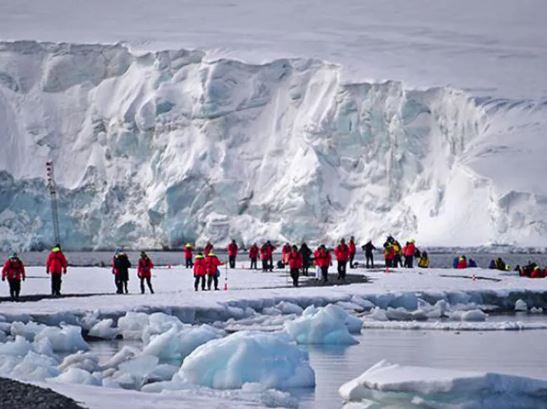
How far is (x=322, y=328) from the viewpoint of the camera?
68.9 ft

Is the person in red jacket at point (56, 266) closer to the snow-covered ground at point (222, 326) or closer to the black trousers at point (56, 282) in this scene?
the black trousers at point (56, 282)

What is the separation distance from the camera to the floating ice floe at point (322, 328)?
20984 millimetres

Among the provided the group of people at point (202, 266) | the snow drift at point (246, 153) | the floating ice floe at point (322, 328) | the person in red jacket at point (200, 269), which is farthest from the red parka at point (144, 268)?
the snow drift at point (246, 153)

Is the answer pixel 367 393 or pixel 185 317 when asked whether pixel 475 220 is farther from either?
pixel 367 393

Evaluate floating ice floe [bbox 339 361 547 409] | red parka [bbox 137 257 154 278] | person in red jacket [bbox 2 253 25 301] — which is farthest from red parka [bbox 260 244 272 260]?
floating ice floe [bbox 339 361 547 409]

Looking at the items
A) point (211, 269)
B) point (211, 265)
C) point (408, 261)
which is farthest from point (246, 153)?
point (211, 269)

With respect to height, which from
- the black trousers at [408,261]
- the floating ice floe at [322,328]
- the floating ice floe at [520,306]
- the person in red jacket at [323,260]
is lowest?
the floating ice floe at [322,328]

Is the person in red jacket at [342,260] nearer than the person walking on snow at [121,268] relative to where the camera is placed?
No

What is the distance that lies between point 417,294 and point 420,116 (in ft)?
181

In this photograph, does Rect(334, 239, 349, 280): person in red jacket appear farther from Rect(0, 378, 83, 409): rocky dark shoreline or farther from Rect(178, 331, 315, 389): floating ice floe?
Rect(0, 378, 83, 409): rocky dark shoreline

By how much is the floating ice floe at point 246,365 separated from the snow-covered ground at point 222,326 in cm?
1

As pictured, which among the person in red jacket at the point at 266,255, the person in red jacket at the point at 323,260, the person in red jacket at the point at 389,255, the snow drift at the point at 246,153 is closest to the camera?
the person in red jacket at the point at 323,260

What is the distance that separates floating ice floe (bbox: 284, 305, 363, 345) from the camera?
68.8 feet

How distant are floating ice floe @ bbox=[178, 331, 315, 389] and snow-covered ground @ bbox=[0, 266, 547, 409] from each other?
0.01 m
